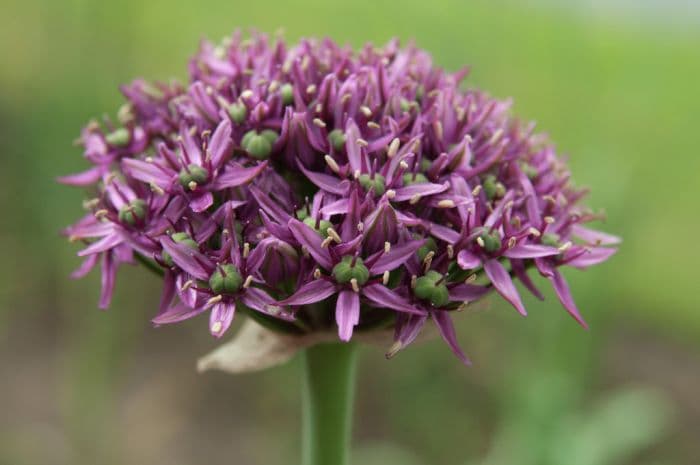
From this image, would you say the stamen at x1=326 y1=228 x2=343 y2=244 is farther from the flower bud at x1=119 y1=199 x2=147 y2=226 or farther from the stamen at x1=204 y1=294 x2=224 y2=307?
the flower bud at x1=119 y1=199 x2=147 y2=226

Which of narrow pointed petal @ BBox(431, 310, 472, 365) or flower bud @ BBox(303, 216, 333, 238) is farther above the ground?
flower bud @ BBox(303, 216, 333, 238)

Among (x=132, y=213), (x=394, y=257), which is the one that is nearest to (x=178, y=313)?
(x=132, y=213)

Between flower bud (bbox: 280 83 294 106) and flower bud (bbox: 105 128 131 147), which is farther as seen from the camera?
flower bud (bbox: 105 128 131 147)

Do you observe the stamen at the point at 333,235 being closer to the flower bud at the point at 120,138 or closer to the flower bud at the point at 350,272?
the flower bud at the point at 350,272

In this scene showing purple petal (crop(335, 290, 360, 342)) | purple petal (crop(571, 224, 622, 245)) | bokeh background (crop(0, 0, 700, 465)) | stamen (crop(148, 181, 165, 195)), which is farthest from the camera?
bokeh background (crop(0, 0, 700, 465))

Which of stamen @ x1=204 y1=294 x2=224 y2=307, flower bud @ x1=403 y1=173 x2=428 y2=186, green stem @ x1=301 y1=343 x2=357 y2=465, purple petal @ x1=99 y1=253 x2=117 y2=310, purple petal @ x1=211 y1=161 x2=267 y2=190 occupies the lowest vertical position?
green stem @ x1=301 y1=343 x2=357 y2=465

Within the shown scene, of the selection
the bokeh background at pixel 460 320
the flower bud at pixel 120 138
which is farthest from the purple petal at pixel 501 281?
the bokeh background at pixel 460 320

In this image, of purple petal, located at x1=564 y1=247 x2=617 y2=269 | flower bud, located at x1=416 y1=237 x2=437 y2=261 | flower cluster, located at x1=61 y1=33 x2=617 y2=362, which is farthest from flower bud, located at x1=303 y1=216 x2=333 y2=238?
purple petal, located at x1=564 y1=247 x2=617 y2=269

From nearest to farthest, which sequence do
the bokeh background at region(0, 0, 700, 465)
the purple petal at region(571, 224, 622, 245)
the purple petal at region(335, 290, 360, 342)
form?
the purple petal at region(335, 290, 360, 342)
the purple petal at region(571, 224, 622, 245)
the bokeh background at region(0, 0, 700, 465)
